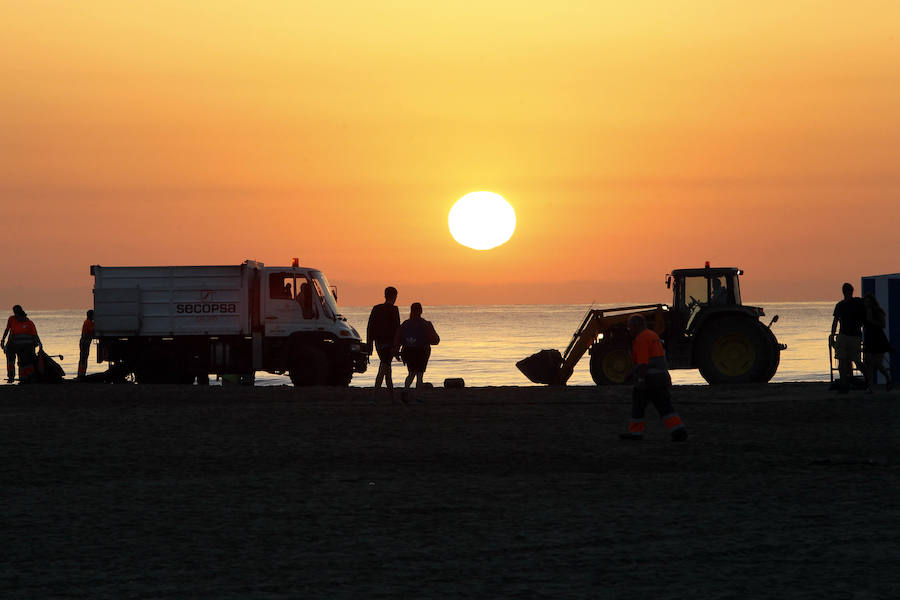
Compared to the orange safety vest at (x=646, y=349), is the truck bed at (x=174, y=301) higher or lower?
higher

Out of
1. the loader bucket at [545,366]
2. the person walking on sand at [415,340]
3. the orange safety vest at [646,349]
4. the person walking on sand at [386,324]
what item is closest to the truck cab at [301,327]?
the loader bucket at [545,366]

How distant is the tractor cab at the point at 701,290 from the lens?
24.9m

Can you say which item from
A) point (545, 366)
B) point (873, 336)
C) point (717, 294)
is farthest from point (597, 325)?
point (873, 336)

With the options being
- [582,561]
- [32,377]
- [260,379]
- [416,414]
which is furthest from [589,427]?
[260,379]

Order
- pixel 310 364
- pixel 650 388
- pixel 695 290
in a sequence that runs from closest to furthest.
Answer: pixel 650 388, pixel 695 290, pixel 310 364

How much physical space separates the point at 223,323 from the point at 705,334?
1058 centimetres

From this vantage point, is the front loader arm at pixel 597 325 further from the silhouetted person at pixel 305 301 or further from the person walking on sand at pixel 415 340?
the person walking on sand at pixel 415 340

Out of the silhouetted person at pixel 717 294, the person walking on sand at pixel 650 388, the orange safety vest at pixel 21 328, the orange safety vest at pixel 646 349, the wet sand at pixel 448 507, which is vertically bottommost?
the wet sand at pixel 448 507

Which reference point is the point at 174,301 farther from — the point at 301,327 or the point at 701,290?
the point at 701,290

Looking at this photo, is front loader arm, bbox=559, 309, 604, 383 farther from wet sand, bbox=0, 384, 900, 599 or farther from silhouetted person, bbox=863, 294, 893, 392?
wet sand, bbox=0, 384, 900, 599

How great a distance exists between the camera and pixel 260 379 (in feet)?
151

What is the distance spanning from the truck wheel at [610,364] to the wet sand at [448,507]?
7836mm

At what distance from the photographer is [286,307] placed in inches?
1012

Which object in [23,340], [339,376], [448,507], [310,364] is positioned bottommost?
[448,507]
